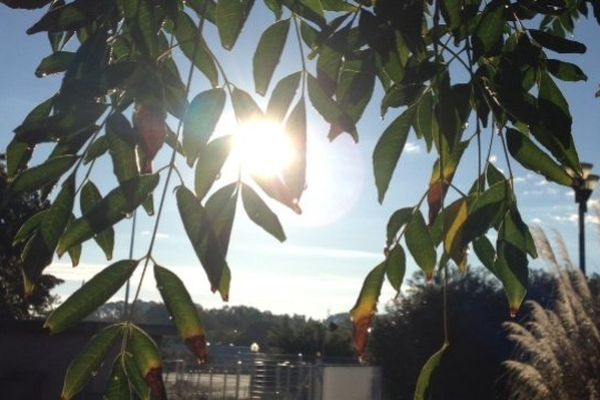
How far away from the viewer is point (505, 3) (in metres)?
1.34

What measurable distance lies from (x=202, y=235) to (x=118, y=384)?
27 cm

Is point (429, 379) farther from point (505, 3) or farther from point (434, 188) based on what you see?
point (505, 3)

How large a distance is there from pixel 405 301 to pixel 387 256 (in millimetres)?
19511

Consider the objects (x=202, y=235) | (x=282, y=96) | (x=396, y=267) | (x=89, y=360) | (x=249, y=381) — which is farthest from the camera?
(x=249, y=381)

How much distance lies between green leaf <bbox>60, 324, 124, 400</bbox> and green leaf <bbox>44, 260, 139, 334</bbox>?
41 mm

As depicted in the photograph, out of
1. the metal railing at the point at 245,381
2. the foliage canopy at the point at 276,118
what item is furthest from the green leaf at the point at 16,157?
the metal railing at the point at 245,381

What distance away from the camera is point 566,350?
7613 mm

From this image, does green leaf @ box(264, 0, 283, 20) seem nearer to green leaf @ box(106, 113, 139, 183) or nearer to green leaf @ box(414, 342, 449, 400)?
green leaf @ box(106, 113, 139, 183)

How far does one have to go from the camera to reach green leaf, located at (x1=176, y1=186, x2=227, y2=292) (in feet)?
2.84

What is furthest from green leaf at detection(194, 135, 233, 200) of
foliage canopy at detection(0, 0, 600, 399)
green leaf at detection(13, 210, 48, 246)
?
green leaf at detection(13, 210, 48, 246)

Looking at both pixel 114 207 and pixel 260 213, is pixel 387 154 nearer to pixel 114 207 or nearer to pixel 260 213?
pixel 260 213

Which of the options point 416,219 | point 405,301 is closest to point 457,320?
point 405,301

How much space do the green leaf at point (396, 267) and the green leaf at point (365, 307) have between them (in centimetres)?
3

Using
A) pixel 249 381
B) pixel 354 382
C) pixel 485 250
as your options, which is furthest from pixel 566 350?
pixel 249 381
